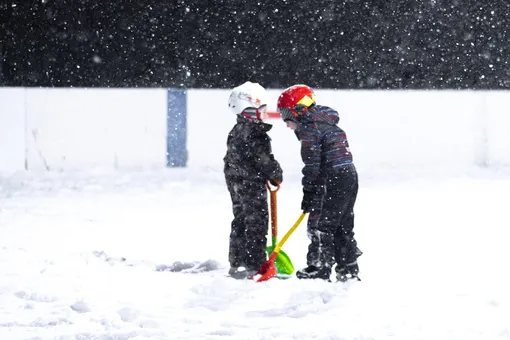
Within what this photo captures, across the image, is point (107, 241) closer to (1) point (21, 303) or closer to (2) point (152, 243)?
(2) point (152, 243)

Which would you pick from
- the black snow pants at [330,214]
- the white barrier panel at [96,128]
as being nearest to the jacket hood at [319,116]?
the black snow pants at [330,214]

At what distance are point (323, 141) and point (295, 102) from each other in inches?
10.4

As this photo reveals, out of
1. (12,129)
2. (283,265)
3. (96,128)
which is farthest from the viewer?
(96,128)

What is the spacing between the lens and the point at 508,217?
291 inches

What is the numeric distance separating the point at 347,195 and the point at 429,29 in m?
7.64

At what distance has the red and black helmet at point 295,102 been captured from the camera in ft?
15.3

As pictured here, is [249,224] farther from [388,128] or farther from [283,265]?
[388,128]

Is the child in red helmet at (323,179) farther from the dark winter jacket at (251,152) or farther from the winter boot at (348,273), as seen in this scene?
the dark winter jacket at (251,152)

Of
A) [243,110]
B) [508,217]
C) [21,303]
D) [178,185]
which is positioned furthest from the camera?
[178,185]

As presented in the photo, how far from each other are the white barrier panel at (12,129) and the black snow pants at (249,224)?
256 inches

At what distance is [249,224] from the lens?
501cm

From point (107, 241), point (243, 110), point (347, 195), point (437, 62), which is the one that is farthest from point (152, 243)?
point (437, 62)

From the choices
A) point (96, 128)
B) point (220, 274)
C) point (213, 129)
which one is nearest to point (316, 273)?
point (220, 274)

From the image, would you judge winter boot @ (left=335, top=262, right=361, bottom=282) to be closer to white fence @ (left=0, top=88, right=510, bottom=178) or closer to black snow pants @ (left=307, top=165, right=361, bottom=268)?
black snow pants @ (left=307, top=165, right=361, bottom=268)
